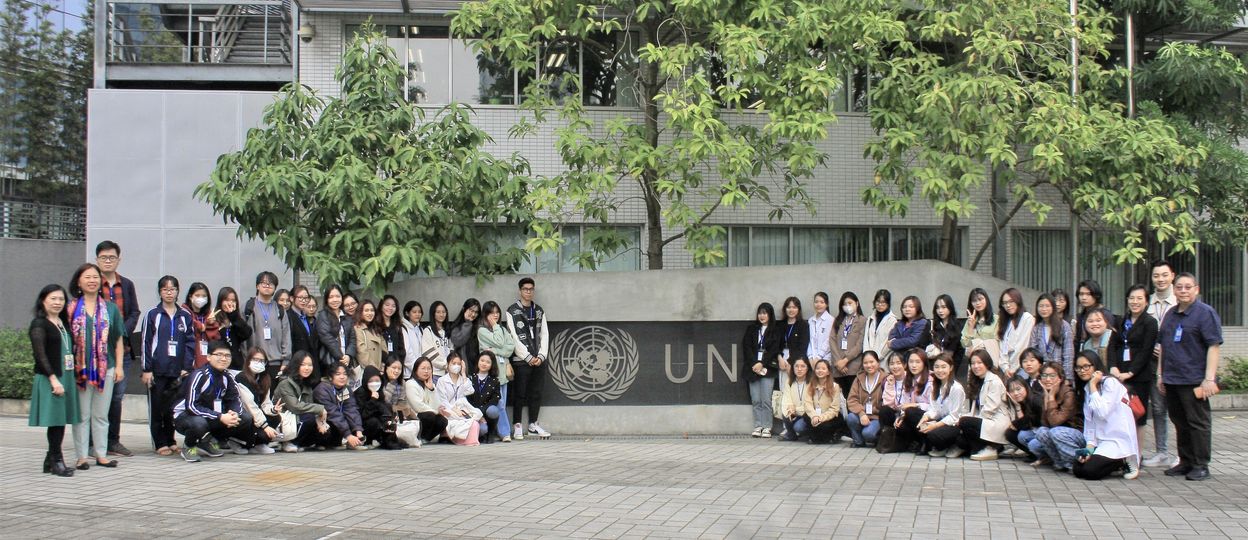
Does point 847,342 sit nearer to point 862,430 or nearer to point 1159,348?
point 862,430

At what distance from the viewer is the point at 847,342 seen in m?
12.3

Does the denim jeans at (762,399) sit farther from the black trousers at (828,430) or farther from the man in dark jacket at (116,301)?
the man in dark jacket at (116,301)

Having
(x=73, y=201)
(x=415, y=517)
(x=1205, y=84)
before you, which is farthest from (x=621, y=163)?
(x=73, y=201)

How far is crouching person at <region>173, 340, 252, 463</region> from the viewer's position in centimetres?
997

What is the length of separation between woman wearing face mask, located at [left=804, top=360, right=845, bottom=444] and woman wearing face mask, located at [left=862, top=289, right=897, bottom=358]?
0.58m

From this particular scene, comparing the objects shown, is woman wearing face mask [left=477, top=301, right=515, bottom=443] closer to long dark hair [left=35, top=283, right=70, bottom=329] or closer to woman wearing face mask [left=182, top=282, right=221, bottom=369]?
woman wearing face mask [left=182, top=282, right=221, bottom=369]

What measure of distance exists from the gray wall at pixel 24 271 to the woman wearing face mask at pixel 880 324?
55.5 feet

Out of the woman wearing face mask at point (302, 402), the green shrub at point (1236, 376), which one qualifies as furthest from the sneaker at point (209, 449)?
the green shrub at point (1236, 376)

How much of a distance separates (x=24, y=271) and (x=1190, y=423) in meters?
20.8

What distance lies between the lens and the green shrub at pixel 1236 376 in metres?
16.3

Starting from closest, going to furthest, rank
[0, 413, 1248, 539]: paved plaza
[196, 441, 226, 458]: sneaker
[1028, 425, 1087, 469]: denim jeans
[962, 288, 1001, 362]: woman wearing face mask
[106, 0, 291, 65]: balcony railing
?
[0, 413, 1248, 539]: paved plaza < [1028, 425, 1087, 469]: denim jeans < [196, 441, 226, 458]: sneaker < [962, 288, 1001, 362]: woman wearing face mask < [106, 0, 291, 65]: balcony railing

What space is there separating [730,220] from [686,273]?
4.38 metres

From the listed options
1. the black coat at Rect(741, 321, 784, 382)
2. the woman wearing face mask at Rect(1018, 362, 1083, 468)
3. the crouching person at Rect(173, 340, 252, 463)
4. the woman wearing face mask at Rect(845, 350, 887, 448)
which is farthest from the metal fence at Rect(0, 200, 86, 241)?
the woman wearing face mask at Rect(1018, 362, 1083, 468)

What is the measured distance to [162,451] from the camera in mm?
10398
